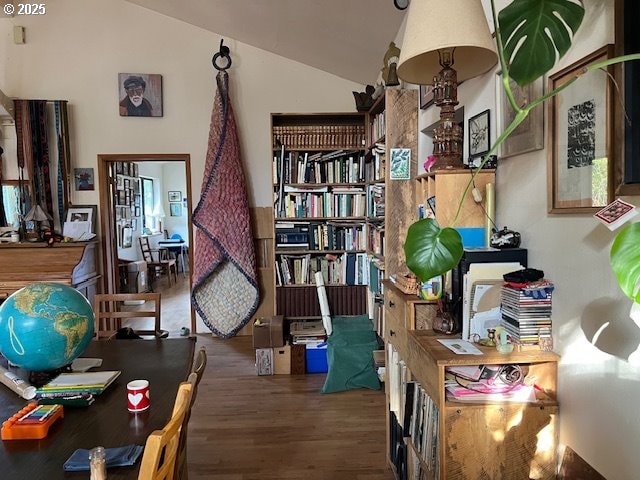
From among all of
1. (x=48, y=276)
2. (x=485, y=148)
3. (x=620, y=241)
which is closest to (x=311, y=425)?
(x=485, y=148)

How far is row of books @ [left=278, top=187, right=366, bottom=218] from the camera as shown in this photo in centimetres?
432

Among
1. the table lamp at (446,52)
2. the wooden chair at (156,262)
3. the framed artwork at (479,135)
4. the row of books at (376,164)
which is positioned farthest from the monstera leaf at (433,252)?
the wooden chair at (156,262)

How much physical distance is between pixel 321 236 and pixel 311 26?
1801mm

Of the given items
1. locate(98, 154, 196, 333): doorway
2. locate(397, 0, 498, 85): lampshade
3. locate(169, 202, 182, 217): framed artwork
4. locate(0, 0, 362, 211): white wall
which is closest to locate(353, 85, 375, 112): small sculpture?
locate(0, 0, 362, 211): white wall

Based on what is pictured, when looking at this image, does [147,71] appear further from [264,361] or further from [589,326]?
[589,326]

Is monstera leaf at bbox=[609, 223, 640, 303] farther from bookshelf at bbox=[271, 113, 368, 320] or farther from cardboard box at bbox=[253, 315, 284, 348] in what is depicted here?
bookshelf at bbox=[271, 113, 368, 320]

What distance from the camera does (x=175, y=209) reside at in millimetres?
10406

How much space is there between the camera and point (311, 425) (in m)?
2.83

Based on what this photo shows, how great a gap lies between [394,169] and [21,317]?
2.16m

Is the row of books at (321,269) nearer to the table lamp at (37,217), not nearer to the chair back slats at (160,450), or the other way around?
the table lamp at (37,217)

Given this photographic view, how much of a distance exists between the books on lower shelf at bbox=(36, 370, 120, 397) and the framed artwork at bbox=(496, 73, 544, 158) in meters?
1.68

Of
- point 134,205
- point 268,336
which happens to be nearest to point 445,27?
point 268,336

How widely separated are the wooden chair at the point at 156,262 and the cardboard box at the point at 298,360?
4.88 meters

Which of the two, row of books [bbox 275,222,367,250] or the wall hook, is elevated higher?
Answer: the wall hook
